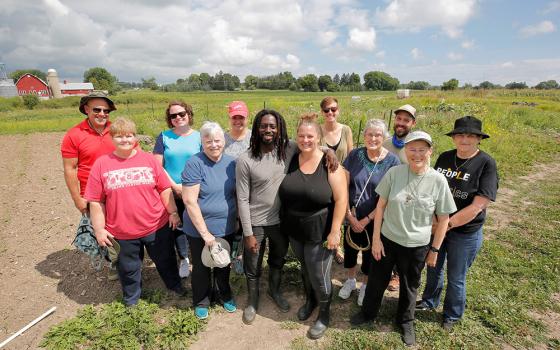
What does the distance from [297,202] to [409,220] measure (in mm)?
979

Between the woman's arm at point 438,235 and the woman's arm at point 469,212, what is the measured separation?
16 centimetres

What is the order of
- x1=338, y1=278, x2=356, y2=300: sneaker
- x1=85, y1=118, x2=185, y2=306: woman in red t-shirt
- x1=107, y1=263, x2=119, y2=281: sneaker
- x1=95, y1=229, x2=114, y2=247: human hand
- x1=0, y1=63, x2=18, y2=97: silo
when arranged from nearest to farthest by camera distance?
x1=85, y1=118, x2=185, y2=306: woman in red t-shirt, x1=95, y1=229, x2=114, y2=247: human hand, x1=338, y1=278, x2=356, y2=300: sneaker, x1=107, y1=263, x2=119, y2=281: sneaker, x1=0, y1=63, x2=18, y2=97: silo

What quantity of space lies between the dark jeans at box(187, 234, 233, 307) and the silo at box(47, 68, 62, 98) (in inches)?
2826

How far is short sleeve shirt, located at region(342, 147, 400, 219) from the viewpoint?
277 centimetres

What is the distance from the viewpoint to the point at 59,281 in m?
3.68

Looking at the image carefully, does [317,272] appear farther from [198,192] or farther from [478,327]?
[478,327]

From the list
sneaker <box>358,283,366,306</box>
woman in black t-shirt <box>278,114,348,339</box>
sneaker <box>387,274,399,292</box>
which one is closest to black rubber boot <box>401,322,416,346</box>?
sneaker <box>358,283,366,306</box>

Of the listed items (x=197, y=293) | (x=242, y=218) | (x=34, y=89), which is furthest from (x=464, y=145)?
(x=34, y=89)

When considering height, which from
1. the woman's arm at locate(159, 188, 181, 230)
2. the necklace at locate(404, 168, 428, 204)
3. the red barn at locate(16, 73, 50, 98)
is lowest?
the woman's arm at locate(159, 188, 181, 230)

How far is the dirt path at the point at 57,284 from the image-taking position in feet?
9.49

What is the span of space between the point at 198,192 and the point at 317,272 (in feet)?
4.55

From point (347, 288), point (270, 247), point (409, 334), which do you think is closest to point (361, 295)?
point (347, 288)

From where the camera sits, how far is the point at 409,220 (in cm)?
245

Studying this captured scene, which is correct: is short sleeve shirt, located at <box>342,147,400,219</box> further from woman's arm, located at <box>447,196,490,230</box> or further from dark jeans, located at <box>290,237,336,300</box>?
woman's arm, located at <box>447,196,490,230</box>
